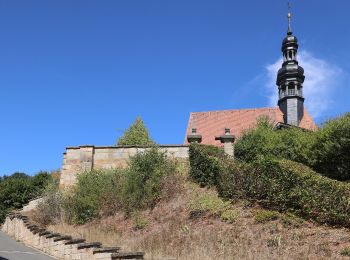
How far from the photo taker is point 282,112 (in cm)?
4450

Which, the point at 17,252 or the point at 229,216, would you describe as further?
the point at 229,216

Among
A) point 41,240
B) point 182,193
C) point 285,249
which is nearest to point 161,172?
point 182,193

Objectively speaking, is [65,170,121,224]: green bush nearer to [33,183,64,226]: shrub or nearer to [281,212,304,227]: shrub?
[33,183,64,226]: shrub

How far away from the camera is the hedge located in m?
11.6

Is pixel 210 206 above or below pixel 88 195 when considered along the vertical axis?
below

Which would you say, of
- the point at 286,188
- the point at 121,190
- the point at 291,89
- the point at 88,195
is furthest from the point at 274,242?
the point at 291,89

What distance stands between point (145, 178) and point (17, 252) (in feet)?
19.7

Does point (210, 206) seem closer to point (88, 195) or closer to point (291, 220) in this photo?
point (291, 220)

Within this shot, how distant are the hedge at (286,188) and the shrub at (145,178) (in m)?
2.14

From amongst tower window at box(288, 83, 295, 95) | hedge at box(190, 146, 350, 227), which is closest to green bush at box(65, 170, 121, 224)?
hedge at box(190, 146, 350, 227)

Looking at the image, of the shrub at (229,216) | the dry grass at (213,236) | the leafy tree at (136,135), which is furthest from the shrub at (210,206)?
the leafy tree at (136,135)

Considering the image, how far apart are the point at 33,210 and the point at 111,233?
6400mm

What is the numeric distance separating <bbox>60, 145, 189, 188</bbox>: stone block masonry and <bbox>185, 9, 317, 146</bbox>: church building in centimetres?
1514

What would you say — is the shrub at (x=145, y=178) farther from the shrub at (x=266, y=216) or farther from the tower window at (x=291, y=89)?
the tower window at (x=291, y=89)
